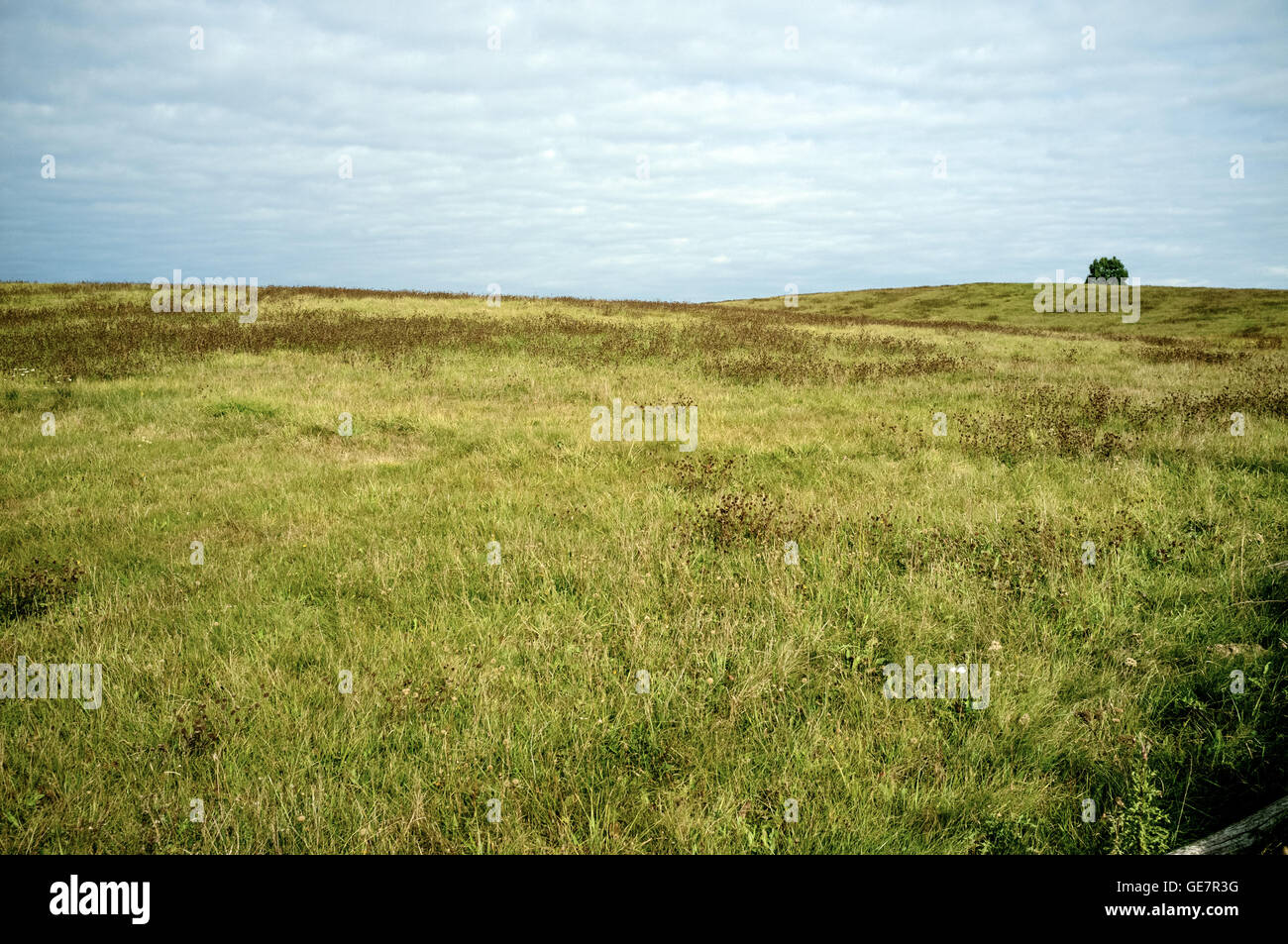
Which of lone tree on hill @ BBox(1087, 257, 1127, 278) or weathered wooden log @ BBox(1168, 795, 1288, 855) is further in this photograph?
lone tree on hill @ BBox(1087, 257, 1127, 278)

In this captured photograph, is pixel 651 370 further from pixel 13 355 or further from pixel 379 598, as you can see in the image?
pixel 13 355

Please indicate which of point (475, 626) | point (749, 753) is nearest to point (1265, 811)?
point (749, 753)

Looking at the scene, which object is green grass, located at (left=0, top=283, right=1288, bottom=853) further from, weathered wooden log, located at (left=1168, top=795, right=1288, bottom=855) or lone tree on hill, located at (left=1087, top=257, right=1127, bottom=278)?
lone tree on hill, located at (left=1087, top=257, right=1127, bottom=278)

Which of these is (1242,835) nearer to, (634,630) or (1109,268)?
(634,630)

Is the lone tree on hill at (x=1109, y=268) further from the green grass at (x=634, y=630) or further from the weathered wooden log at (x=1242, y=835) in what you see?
the weathered wooden log at (x=1242, y=835)

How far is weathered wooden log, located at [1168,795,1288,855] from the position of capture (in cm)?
233

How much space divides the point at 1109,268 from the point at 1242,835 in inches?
3746

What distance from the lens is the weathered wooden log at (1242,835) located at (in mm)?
2330

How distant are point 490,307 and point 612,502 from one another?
2554 centimetres

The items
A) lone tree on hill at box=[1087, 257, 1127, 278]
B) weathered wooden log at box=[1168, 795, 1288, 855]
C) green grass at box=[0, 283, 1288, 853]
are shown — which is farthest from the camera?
lone tree on hill at box=[1087, 257, 1127, 278]

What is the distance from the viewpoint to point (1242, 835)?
236cm

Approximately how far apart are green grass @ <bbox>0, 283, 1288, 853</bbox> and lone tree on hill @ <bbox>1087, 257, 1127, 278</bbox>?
8142 centimetres

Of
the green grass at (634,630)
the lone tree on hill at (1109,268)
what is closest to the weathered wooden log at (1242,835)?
the green grass at (634,630)

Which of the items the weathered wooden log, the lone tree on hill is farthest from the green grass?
the lone tree on hill
